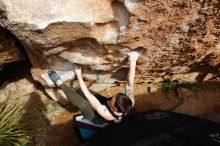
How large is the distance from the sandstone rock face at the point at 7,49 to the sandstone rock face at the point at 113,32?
34cm

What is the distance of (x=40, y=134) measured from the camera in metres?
6.36

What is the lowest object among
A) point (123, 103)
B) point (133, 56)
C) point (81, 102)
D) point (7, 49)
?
point (81, 102)

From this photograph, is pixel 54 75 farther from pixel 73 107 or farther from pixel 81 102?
pixel 73 107

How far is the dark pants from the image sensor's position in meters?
5.75

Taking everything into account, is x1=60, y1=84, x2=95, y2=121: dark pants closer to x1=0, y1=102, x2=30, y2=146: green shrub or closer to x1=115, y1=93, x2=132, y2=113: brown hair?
x1=115, y1=93, x2=132, y2=113: brown hair

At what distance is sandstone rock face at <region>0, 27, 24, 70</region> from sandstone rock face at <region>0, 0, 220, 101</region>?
1.13 feet

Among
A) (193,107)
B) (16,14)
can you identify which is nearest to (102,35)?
(16,14)

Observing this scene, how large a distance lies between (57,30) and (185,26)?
70.6 inches

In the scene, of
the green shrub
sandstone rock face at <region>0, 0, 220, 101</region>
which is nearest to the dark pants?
sandstone rock face at <region>0, 0, 220, 101</region>

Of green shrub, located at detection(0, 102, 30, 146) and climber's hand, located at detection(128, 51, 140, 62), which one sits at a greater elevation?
climber's hand, located at detection(128, 51, 140, 62)

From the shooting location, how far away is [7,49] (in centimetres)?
614

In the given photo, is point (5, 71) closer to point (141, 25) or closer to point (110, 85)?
point (110, 85)

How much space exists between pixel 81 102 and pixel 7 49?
4.70ft

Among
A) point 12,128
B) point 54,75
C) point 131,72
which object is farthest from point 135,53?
point 12,128
